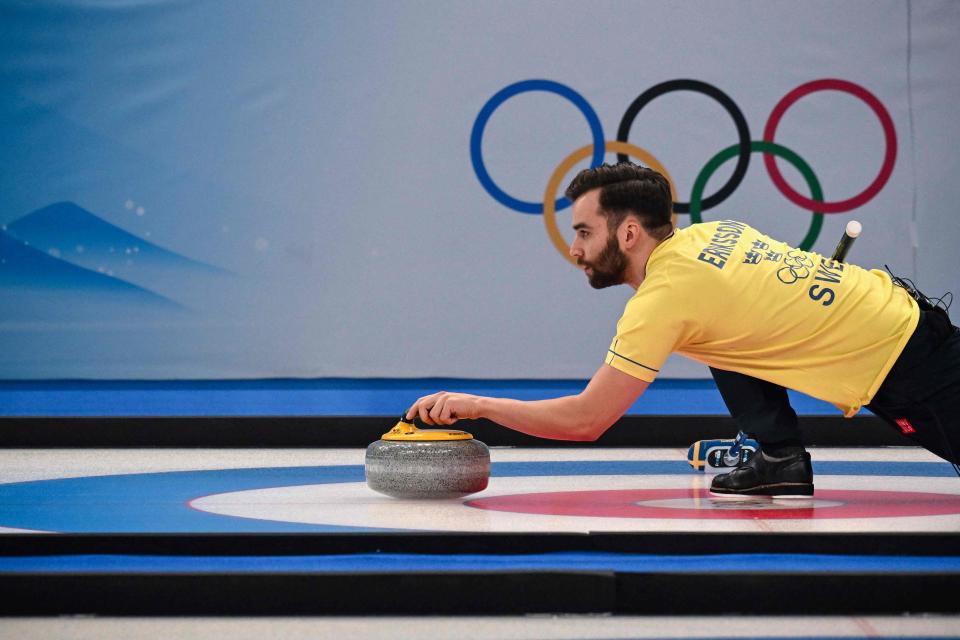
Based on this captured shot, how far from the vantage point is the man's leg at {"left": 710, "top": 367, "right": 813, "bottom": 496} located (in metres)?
2.80

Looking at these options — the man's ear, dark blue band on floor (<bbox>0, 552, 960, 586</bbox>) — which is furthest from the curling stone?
dark blue band on floor (<bbox>0, 552, 960, 586</bbox>)

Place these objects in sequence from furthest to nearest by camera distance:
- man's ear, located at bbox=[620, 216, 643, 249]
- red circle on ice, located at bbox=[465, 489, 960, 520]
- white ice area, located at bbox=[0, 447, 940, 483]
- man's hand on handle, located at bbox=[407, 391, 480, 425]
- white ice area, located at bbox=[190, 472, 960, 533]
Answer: white ice area, located at bbox=[0, 447, 940, 483] < man's ear, located at bbox=[620, 216, 643, 249] < man's hand on handle, located at bbox=[407, 391, 480, 425] < red circle on ice, located at bbox=[465, 489, 960, 520] < white ice area, located at bbox=[190, 472, 960, 533]

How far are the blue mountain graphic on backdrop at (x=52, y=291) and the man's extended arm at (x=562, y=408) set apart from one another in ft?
9.54

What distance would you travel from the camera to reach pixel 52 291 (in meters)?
5.18

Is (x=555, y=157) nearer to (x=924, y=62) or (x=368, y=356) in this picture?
(x=368, y=356)

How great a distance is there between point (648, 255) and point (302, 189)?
2.83m

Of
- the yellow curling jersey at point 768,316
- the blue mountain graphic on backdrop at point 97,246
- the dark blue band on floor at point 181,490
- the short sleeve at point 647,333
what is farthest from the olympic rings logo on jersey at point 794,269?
the blue mountain graphic on backdrop at point 97,246

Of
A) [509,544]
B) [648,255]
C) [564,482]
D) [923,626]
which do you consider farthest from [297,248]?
[923,626]

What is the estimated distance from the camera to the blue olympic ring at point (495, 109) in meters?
5.21

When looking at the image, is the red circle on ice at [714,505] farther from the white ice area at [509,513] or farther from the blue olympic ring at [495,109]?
the blue olympic ring at [495,109]

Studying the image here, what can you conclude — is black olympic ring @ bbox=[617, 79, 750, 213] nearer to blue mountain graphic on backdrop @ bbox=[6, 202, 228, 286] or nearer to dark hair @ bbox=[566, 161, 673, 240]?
blue mountain graphic on backdrop @ bbox=[6, 202, 228, 286]

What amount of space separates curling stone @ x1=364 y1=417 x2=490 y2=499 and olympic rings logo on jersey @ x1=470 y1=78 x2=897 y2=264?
8.44 feet

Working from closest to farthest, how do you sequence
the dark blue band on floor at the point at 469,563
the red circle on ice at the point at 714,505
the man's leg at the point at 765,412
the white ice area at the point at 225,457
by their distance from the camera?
the dark blue band on floor at the point at 469,563 < the red circle on ice at the point at 714,505 < the man's leg at the point at 765,412 < the white ice area at the point at 225,457

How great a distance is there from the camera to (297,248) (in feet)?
17.1
